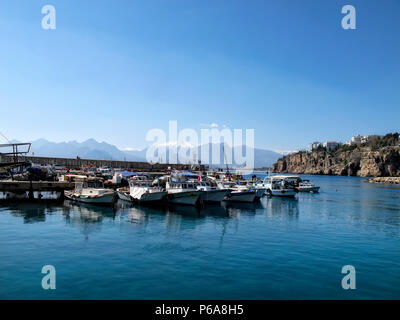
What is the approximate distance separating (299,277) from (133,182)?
3963cm

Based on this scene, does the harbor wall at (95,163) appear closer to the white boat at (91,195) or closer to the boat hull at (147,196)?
the white boat at (91,195)

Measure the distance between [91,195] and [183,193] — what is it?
1451 centimetres

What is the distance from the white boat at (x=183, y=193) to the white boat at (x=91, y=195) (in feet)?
30.3

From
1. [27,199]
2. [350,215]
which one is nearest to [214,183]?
[350,215]

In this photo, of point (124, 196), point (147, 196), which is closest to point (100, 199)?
point (124, 196)

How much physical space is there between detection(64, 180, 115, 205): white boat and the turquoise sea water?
21.3 feet

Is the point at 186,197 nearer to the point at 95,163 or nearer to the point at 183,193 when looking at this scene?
the point at 183,193

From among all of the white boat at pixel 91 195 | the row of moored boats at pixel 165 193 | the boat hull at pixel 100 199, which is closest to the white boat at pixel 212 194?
the row of moored boats at pixel 165 193

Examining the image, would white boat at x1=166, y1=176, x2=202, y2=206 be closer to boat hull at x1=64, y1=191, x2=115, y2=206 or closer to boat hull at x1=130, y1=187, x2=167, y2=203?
boat hull at x1=130, y1=187, x2=167, y2=203

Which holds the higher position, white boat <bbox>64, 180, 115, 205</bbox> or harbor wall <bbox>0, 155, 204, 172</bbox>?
harbor wall <bbox>0, 155, 204, 172</bbox>

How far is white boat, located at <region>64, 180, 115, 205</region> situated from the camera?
4583 cm

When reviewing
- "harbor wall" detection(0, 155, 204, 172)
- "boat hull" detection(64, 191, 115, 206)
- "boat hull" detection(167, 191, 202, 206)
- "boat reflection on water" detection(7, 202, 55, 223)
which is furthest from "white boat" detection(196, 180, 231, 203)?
"harbor wall" detection(0, 155, 204, 172)

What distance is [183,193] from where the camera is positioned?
47.3 meters
